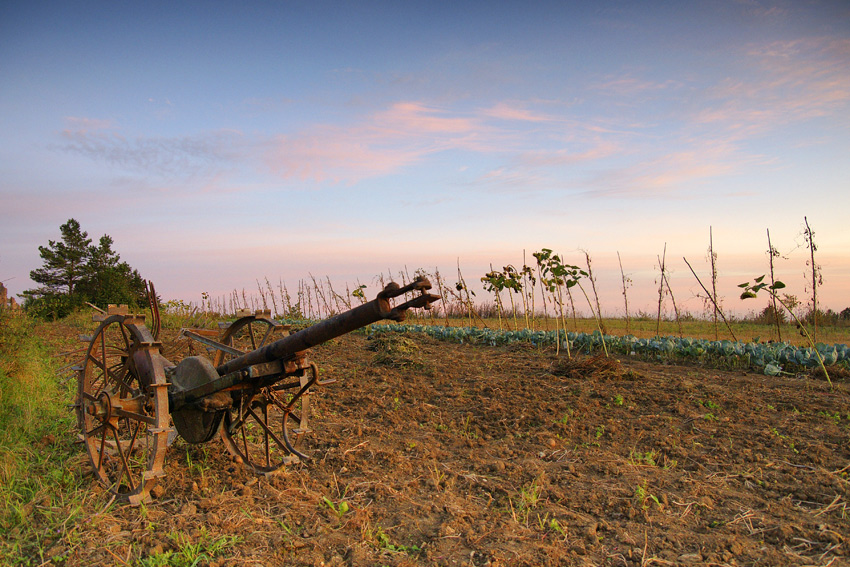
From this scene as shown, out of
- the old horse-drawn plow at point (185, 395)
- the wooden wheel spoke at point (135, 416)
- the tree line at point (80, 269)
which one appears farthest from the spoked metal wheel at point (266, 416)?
the tree line at point (80, 269)

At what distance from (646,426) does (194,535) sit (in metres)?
4.02

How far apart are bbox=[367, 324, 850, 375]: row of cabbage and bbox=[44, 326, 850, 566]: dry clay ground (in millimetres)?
819

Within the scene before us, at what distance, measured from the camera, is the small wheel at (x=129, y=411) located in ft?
11.7

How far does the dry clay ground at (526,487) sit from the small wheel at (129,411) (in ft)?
0.64

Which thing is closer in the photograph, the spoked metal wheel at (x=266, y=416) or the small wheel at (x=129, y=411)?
the small wheel at (x=129, y=411)

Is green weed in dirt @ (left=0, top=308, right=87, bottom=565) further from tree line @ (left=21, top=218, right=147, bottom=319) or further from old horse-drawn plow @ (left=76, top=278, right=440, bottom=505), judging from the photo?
tree line @ (left=21, top=218, right=147, bottom=319)

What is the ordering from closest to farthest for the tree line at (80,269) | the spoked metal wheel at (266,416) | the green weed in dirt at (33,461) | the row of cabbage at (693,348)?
the green weed in dirt at (33,461) → the spoked metal wheel at (266,416) → the row of cabbage at (693,348) → the tree line at (80,269)

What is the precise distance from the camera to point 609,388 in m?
6.53

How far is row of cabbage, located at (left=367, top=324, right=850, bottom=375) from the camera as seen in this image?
7289 mm

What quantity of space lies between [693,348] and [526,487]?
5300 mm

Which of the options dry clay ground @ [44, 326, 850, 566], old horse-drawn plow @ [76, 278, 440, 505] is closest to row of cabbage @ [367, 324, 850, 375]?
dry clay ground @ [44, 326, 850, 566]

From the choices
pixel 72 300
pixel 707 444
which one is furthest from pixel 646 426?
pixel 72 300

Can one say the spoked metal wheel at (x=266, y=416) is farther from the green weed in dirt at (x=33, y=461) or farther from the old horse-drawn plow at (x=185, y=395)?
the green weed in dirt at (x=33, y=461)

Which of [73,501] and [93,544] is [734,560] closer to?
[93,544]
